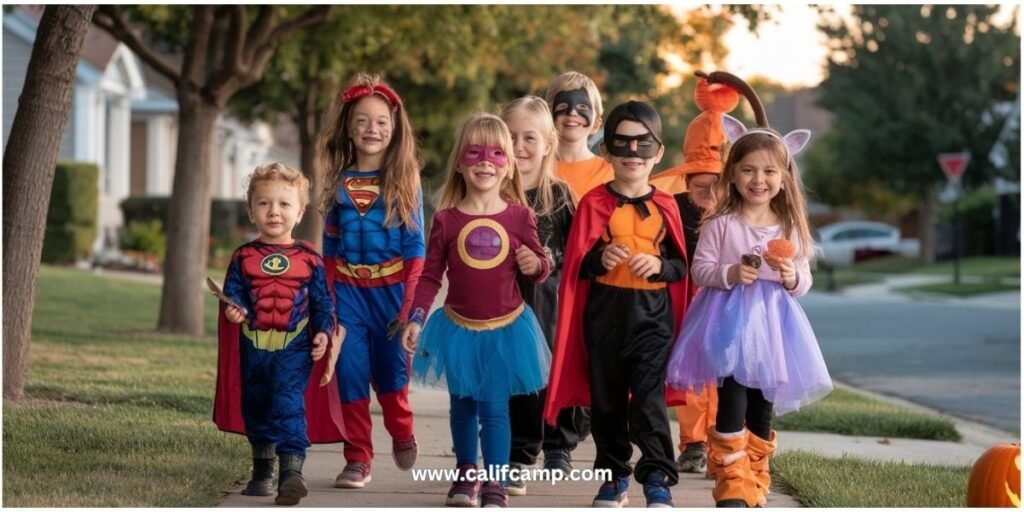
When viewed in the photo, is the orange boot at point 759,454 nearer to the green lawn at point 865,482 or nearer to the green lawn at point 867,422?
the green lawn at point 865,482

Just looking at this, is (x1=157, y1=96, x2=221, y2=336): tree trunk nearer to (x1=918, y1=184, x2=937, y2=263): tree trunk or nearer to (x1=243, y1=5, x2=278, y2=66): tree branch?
(x1=243, y1=5, x2=278, y2=66): tree branch

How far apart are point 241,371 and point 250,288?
1.18ft

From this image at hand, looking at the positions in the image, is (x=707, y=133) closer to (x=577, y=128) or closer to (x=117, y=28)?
(x=577, y=128)

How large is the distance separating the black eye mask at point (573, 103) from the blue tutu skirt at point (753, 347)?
55.2 inches

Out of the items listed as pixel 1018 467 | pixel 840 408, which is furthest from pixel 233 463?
pixel 840 408

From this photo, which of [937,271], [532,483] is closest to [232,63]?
[532,483]

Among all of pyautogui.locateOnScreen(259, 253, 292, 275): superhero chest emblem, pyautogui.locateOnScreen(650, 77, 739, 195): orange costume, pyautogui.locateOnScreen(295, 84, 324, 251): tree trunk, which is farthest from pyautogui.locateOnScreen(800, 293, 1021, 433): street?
pyautogui.locateOnScreen(295, 84, 324, 251): tree trunk

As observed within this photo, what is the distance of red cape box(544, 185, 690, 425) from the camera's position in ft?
20.7

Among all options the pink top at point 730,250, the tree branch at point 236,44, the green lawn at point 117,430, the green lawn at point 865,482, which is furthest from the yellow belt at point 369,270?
the tree branch at point 236,44

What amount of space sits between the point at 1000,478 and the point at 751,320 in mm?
1250

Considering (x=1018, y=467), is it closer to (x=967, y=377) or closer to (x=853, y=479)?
(x=853, y=479)

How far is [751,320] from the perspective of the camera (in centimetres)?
613

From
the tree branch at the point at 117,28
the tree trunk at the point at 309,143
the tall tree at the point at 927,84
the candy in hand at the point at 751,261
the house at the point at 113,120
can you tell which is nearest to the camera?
the candy in hand at the point at 751,261

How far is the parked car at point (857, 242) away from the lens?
4831 centimetres
